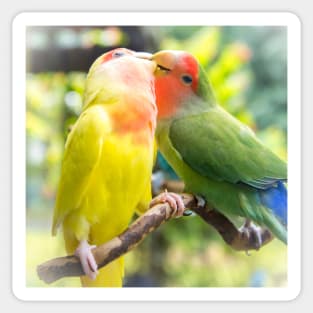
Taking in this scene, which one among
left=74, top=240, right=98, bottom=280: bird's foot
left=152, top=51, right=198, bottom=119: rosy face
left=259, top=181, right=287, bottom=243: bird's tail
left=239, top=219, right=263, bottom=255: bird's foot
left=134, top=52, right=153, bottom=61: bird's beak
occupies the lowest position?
left=74, top=240, right=98, bottom=280: bird's foot

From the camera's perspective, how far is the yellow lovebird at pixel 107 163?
4.72 feet

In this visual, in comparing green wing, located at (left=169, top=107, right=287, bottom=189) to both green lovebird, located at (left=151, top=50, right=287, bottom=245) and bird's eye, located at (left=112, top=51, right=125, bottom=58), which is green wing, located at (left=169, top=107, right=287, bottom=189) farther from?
bird's eye, located at (left=112, top=51, right=125, bottom=58)

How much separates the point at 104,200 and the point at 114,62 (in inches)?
13.0

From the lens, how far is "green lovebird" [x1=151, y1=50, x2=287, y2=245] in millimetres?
1466

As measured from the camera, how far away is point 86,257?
1449mm

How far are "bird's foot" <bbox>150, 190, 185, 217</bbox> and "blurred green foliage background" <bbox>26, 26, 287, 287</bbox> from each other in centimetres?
3

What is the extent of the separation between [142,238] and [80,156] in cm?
25

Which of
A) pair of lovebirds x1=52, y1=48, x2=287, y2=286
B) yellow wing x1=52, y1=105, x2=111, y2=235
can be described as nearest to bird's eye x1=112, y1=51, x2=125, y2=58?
pair of lovebirds x1=52, y1=48, x2=287, y2=286

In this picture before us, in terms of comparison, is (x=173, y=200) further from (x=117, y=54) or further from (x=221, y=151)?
(x=117, y=54)

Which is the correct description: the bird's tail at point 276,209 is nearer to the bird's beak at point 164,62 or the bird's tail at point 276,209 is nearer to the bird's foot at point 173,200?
the bird's foot at point 173,200

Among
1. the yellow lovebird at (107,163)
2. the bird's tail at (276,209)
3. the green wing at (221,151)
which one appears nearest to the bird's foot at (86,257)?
the yellow lovebird at (107,163)

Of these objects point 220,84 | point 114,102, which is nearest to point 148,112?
point 114,102

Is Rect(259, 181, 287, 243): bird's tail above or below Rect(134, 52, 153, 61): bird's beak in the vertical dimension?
below
